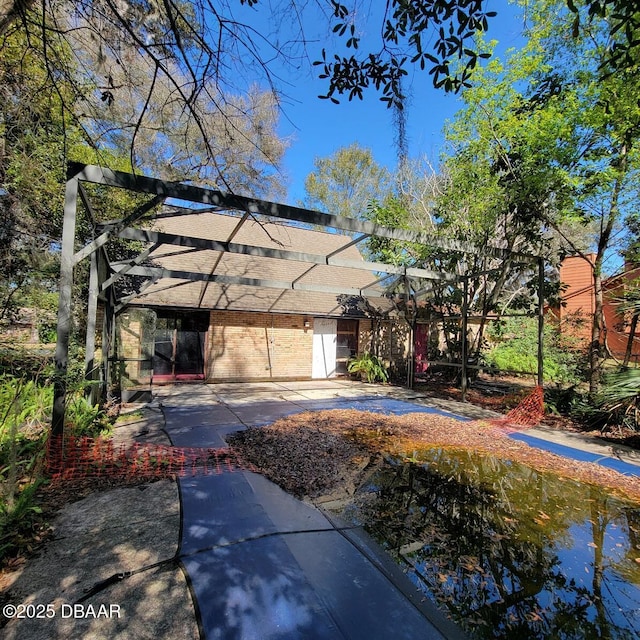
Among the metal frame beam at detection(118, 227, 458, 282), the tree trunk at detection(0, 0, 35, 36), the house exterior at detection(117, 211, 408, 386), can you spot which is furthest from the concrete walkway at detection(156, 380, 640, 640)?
the house exterior at detection(117, 211, 408, 386)

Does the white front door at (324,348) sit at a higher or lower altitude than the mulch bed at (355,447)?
higher

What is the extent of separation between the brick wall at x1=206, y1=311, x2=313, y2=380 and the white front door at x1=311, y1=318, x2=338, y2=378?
0.30 meters

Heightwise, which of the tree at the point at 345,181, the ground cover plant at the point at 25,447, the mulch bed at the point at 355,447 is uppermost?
the tree at the point at 345,181

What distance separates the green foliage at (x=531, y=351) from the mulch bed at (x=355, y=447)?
202 inches

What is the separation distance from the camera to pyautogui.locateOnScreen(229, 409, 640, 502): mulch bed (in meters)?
4.50

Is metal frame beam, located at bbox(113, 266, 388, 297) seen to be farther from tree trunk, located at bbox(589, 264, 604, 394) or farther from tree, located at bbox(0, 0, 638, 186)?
tree, located at bbox(0, 0, 638, 186)

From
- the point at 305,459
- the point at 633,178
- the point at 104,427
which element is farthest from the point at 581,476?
the point at 104,427

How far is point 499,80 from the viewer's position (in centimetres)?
830

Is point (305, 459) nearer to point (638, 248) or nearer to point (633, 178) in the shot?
point (638, 248)

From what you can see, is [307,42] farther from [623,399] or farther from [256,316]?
[256,316]

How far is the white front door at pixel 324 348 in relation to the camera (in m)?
15.2

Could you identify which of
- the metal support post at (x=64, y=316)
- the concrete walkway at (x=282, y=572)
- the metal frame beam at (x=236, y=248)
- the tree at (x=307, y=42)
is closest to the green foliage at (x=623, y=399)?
the concrete walkway at (x=282, y=572)

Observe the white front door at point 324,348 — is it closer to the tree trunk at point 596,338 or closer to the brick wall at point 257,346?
the brick wall at point 257,346

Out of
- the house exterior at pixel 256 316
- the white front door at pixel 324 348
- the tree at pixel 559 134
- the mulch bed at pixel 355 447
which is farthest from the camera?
the white front door at pixel 324 348
